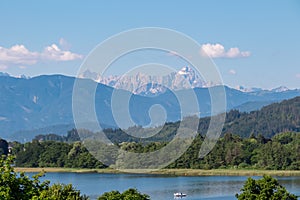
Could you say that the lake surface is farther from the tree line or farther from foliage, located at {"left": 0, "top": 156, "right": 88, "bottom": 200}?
foliage, located at {"left": 0, "top": 156, "right": 88, "bottom": 200}

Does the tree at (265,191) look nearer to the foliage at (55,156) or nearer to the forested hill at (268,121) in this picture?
the foliage at (55,156)

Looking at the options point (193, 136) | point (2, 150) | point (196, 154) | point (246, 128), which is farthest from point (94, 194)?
point (246, 128)

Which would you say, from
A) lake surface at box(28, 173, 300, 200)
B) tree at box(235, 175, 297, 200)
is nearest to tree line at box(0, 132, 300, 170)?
lake surface at box(28, 173, 300, 200)

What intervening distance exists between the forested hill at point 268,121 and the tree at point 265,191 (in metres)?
86.9

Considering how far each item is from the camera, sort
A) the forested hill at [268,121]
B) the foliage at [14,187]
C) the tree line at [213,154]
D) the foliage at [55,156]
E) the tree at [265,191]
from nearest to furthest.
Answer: the foliage at [14,187], the tree at [265,191], the tree line at [213,154], the foliage at [55,156], the forested hill at [268,121]

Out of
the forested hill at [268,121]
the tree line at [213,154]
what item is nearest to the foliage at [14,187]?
the tree line at [213,154]

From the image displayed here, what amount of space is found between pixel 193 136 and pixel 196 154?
4.59 meters

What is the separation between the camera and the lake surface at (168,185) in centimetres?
3535

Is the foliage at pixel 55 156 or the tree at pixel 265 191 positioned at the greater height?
the foliage at pixel 55 156

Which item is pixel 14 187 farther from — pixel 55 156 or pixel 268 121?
pixel 268 121

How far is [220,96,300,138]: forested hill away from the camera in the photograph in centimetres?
10900

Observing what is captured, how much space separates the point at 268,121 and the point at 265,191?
9527 cm

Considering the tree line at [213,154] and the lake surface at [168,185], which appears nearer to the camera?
the lake surface at [168,185]

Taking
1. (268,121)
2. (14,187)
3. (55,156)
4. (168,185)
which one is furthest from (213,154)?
(268,121)
